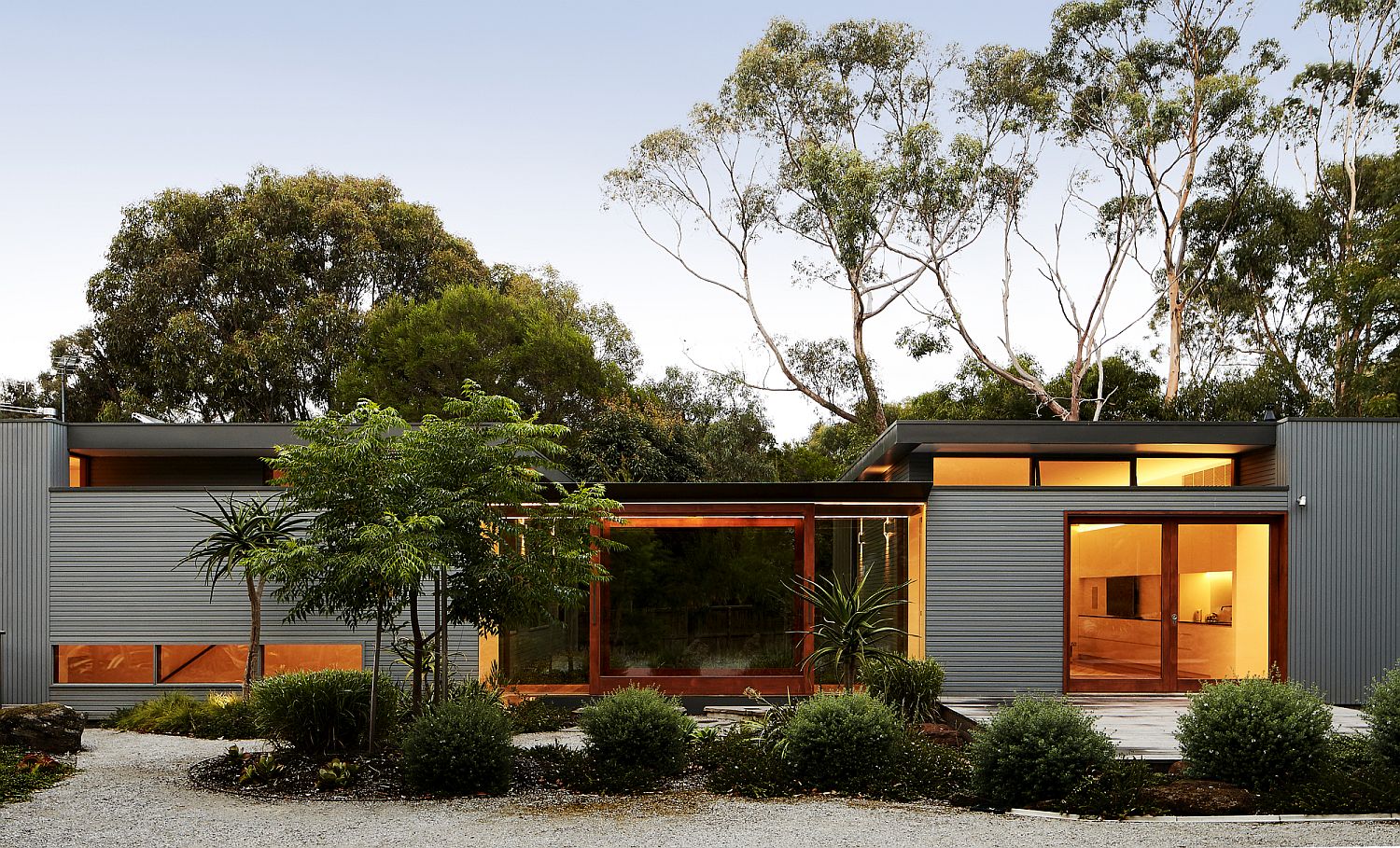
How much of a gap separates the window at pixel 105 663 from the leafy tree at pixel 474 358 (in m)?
13.2

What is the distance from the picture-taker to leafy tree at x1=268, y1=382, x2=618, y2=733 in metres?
8.34

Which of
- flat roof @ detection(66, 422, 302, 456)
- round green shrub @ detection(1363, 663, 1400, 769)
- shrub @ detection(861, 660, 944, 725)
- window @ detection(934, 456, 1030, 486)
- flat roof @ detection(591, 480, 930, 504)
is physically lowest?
shrub @ detection(861, 660, 944, 725)

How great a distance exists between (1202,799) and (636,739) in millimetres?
3838

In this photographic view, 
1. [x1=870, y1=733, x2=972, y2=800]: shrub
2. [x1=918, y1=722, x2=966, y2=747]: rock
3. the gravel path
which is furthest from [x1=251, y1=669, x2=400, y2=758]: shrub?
[x1=918, y1=722, x2=966, y2=747]: rock

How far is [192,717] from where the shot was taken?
11.2 m

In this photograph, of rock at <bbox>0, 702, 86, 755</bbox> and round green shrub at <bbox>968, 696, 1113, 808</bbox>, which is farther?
rock at <bbox>0, 702, 86, 755</bbox>

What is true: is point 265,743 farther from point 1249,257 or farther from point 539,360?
point 1249,257

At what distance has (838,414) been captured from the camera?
88.4 ft

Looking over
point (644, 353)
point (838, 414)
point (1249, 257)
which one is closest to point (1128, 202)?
point (1249, 257)

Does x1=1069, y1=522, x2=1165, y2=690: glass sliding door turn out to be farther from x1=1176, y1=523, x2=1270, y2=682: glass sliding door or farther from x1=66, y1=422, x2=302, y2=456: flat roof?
x1=66, y1=422, x2=302, y2=456: flat roof

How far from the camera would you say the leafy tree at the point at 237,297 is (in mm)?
26359

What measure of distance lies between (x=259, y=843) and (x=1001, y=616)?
26.9 feet

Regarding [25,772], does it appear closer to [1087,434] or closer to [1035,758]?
[1035,758]

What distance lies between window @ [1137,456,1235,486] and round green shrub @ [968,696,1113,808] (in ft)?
20.7
